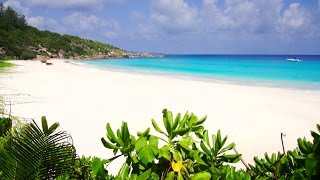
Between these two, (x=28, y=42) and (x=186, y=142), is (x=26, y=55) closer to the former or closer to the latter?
(x=28, y=42)

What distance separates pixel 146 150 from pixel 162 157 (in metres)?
0.11

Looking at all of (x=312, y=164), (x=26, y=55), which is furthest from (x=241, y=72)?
(x=312, y=164)

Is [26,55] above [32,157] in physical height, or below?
below

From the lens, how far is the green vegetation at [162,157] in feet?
3.77

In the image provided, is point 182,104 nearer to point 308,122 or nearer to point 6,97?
point 308,122

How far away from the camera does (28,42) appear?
52.8 m

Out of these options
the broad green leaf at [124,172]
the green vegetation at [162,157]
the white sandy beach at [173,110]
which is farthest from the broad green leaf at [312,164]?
the white sandy beach at [173,110]

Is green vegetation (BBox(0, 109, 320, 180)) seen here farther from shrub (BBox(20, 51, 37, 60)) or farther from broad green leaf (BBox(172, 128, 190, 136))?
shrub (BBox(20, 51, 37, 60))

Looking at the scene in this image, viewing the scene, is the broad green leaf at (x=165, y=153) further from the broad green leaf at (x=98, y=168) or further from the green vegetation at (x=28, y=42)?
the green vegetation at (x=28, y=42)

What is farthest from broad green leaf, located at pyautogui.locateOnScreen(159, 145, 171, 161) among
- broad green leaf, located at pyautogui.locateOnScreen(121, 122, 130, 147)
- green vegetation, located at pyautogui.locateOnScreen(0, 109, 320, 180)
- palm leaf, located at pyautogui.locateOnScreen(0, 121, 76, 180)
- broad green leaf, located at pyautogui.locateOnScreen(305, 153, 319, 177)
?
palm leaf, located at pyautogui.locateOnScreen(0, 121, 76, 180)

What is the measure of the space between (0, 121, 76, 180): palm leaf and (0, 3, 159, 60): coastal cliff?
1694 inches

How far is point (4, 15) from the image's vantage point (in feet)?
186

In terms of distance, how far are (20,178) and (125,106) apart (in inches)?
345

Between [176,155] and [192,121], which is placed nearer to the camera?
[176,155]
